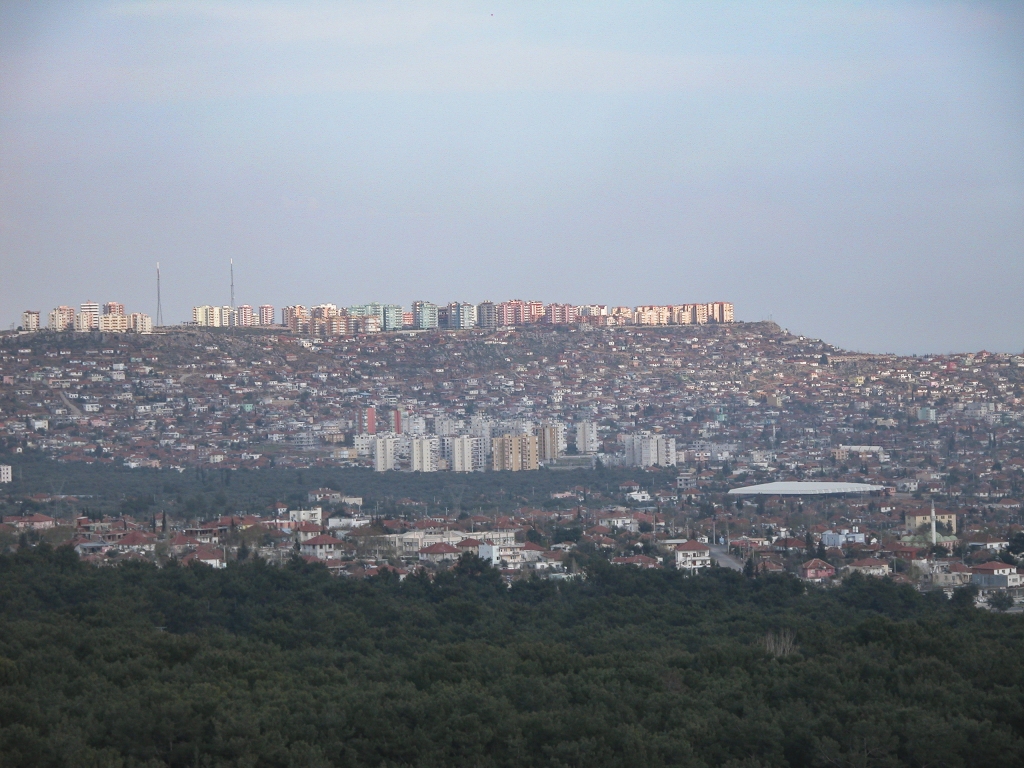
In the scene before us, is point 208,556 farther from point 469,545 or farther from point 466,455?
point 466,455

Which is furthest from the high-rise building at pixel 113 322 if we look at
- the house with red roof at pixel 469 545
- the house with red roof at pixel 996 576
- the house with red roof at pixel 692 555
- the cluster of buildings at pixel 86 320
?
the house with red roof at pixel 996 576

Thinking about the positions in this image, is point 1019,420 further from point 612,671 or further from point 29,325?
point 612,671

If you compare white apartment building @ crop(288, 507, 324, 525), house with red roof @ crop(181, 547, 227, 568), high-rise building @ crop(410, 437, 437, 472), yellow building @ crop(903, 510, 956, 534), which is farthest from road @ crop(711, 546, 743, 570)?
high-rise building @ crop(410, 437, 437, 472)

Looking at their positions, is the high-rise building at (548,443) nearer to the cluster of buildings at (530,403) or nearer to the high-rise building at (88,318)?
the cluster of buildings at (530,403)

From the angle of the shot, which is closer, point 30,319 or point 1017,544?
point 1017,544

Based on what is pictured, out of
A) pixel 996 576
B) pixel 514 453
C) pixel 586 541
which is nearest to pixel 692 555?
pixel 586 541

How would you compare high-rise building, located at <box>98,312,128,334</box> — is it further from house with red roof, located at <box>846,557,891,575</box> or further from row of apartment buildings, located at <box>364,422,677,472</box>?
house with red roof, located at <box>846,557,891,575</box>
